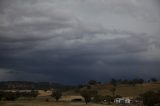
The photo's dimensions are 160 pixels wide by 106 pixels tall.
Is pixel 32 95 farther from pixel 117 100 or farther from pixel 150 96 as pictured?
pixel 150 96

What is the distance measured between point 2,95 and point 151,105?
78.3m

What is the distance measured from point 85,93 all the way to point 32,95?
5857cm

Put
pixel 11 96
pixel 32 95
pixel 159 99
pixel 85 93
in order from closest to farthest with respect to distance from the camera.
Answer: pixel 159 99
pixel 85 93
pixel 11 96
pixel 32 95

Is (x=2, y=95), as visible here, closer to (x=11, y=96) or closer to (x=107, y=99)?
(x=11, y=96)

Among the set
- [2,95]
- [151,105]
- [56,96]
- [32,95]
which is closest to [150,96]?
[151,105]

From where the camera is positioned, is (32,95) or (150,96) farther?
(32,95)

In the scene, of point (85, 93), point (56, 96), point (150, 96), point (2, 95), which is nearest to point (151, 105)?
point (150, 96)

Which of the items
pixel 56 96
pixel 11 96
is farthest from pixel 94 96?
pixel 11 96

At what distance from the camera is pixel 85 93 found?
149 m

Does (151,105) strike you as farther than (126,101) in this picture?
No

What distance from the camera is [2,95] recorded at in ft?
528

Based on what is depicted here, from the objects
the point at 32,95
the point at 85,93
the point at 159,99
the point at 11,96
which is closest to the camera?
the point at 159,99

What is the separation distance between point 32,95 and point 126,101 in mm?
66116

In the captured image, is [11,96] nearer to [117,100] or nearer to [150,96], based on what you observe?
[117,100]
